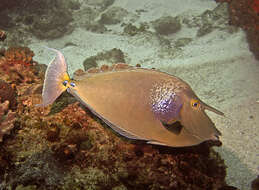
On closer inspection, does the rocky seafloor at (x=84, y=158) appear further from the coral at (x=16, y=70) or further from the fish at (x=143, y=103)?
the coral at (x=16, y=70)

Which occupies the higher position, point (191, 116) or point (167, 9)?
point (191, 116)

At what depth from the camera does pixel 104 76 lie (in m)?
1.89

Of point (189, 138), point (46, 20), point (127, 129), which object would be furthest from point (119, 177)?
point (46, 20)

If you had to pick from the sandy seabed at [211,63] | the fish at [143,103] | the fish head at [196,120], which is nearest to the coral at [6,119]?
the fish at [143,103]

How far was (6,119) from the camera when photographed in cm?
221

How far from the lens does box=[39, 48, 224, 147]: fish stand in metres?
1.65

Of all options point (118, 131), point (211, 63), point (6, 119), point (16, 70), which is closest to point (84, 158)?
point (118, 131)

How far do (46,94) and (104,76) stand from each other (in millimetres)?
619

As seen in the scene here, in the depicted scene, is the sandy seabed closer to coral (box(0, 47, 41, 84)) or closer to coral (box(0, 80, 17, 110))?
coral (box(0, 47, 41, 84))

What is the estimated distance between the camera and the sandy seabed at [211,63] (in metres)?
3.55

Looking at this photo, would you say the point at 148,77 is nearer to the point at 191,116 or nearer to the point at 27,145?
the point at 191,116

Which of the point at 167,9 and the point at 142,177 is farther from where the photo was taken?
the point at 167,9

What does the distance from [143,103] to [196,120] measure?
0.48 metres

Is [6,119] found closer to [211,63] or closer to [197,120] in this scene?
[197,120]
